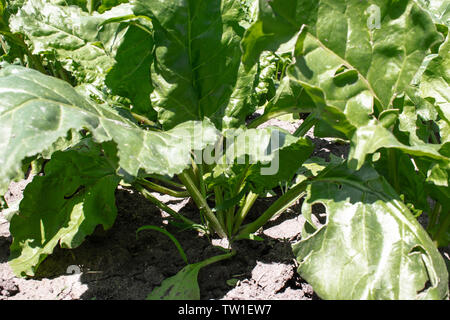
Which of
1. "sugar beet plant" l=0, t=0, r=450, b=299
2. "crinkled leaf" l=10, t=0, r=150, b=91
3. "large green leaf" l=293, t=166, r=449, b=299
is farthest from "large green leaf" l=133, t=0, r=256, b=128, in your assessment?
"large green leaf" l=293, t=166, r=449, b=299

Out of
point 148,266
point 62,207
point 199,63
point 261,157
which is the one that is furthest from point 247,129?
point 62,207

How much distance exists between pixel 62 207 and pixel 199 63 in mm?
765

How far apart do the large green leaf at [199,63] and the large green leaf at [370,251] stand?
23.1 inches

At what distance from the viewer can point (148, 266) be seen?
5.36ft

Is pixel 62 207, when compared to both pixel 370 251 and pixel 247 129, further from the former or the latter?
pixel 370 251

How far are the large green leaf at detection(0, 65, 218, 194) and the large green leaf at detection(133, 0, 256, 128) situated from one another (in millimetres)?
387

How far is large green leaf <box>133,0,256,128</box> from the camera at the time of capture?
161 cm

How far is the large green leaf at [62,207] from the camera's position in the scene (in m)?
1.56

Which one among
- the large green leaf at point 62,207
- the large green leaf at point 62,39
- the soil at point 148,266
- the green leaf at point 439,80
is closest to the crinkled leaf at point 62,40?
the large green leaf at point 62,39

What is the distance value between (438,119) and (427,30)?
0.48m

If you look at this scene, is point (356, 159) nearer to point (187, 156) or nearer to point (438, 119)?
point (187, 156)

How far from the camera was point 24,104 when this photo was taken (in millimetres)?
1150

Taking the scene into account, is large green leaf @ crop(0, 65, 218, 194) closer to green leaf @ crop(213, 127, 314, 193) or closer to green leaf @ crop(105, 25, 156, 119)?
green leaf @ crop(213, 127, 314, 193)

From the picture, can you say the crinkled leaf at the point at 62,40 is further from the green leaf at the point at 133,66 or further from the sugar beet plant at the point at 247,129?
the green leaf at the point at 133,66
